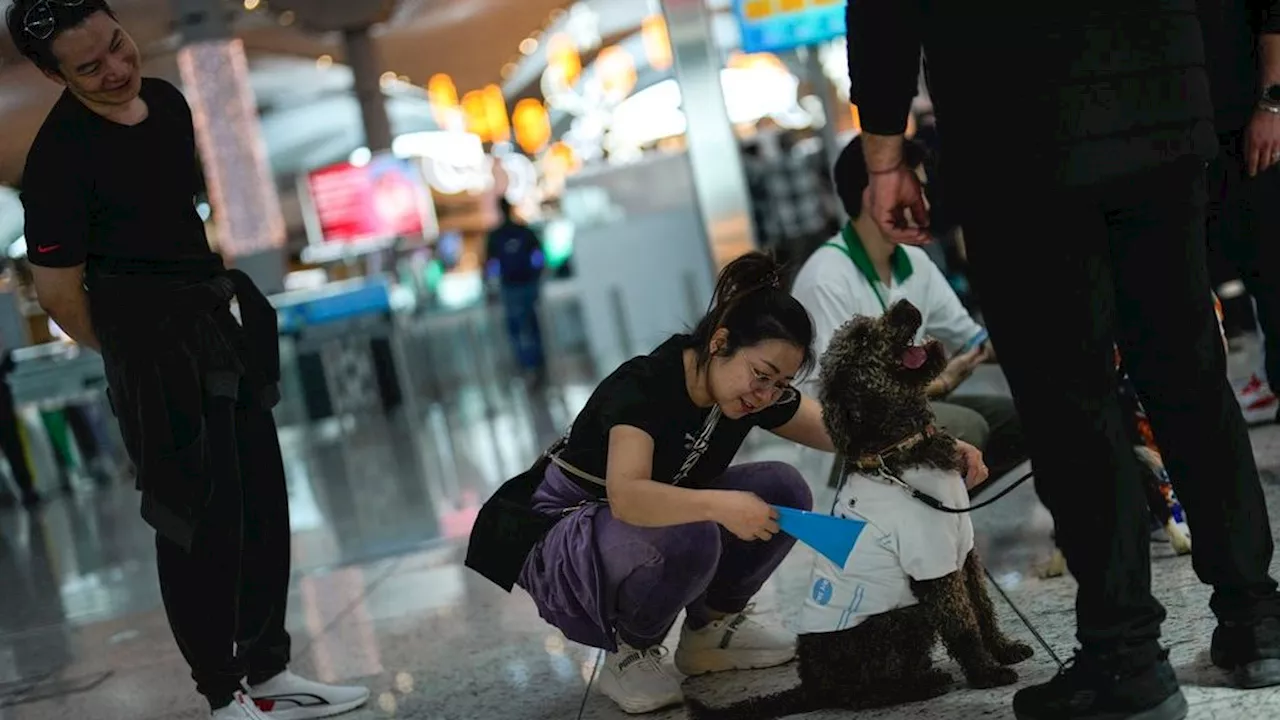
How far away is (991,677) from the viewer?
232cm

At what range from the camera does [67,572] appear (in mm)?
5977

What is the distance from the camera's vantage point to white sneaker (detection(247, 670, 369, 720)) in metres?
3.02

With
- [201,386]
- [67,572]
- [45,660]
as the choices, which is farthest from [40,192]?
[67,572]

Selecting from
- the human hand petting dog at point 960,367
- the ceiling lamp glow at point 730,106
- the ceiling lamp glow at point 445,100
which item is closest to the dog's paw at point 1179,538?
the human hand petting dog at point 960,367

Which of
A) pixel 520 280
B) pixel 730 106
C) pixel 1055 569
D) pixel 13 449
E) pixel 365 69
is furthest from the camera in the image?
pixel 365 69

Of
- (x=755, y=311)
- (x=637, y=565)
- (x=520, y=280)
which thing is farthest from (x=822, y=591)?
(x=520, y=280)

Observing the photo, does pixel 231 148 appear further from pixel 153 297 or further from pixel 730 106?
pixel 153 297

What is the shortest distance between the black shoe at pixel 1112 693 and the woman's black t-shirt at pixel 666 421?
79 cm

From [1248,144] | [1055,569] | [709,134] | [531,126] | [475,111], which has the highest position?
[475,111]

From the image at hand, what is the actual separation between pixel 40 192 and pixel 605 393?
1.14 meters

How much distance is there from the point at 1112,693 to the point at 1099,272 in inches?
23.1

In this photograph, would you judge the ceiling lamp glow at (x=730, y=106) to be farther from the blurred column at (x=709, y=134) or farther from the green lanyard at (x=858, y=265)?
the green lanyard at (x=858, y=265)

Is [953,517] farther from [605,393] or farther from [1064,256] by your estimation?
[605,393]

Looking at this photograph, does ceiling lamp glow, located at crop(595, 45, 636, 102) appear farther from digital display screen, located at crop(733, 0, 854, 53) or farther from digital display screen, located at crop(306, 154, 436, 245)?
digital display screen, located at crop(733, 0, 854, 53)
